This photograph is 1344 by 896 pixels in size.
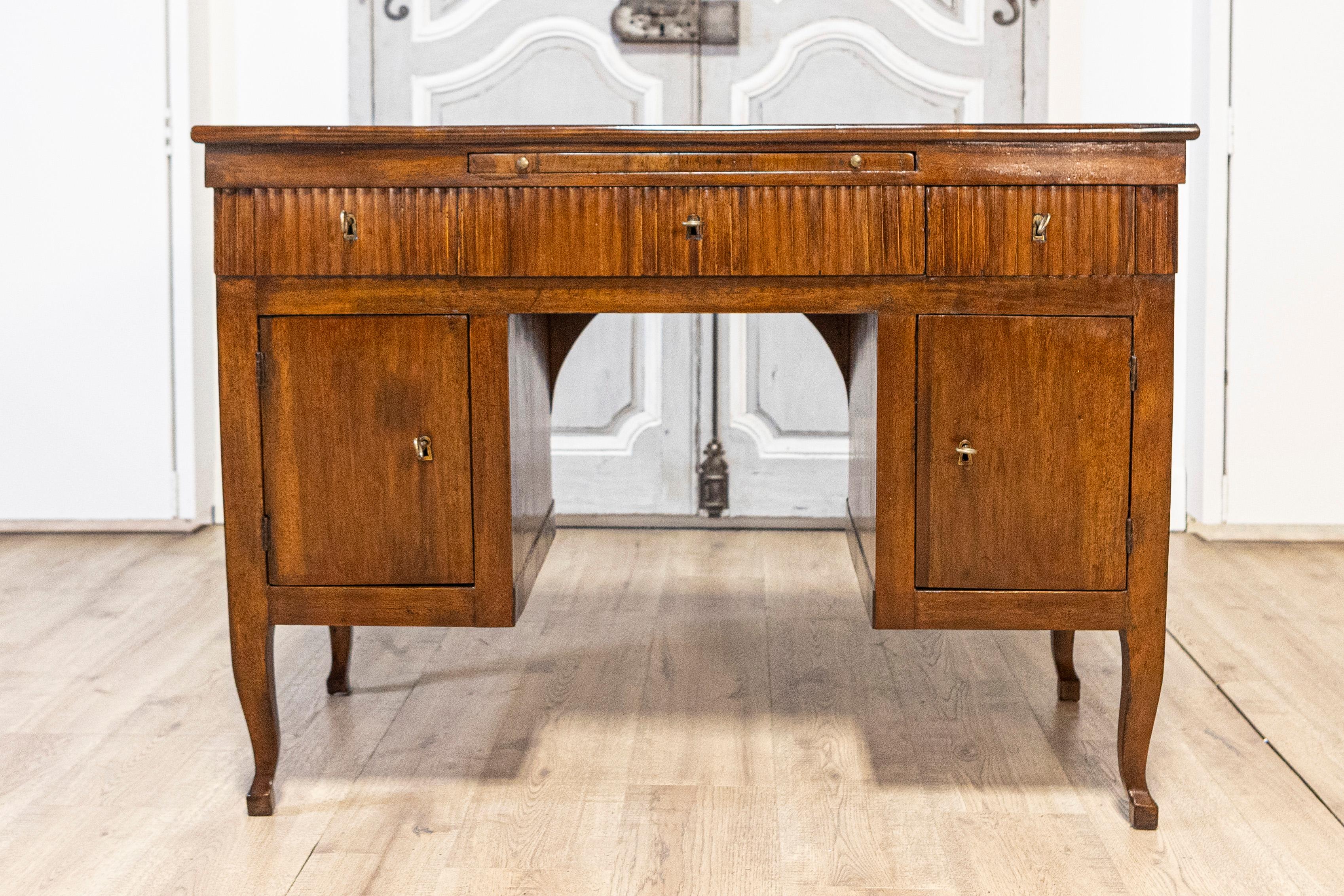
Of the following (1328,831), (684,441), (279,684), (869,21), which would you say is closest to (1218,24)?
→ (869,21)

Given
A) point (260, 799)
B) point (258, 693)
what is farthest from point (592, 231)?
point (260, 799)

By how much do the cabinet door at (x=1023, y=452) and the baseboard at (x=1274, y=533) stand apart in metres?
1.86

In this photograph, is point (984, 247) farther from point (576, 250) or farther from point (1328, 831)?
point (1328, 831)

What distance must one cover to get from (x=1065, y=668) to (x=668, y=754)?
69cm

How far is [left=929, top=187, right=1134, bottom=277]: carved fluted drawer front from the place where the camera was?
1.56 metres

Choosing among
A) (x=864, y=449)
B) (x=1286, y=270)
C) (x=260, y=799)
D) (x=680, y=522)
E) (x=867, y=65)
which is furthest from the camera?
(x=680, y=522)

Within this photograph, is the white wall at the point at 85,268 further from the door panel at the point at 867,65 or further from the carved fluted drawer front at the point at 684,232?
the carved fluted drawer front at the point at 684,232

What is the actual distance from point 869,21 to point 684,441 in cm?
121

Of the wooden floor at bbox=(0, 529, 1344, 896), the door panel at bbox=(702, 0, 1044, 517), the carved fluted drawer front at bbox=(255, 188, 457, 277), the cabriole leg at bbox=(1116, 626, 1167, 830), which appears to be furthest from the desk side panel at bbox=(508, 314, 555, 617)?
the door panel at bbox=(702, 0, 1044, 517)

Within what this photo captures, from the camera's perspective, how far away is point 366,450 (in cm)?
163

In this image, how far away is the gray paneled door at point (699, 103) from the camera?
130 inches

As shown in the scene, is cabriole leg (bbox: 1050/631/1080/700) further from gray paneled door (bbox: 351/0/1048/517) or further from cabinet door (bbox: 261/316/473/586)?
gray paneled door (bbox: 351/0/1048/517)

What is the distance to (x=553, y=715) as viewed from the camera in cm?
203

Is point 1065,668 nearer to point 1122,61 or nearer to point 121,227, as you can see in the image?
point 1122,61
